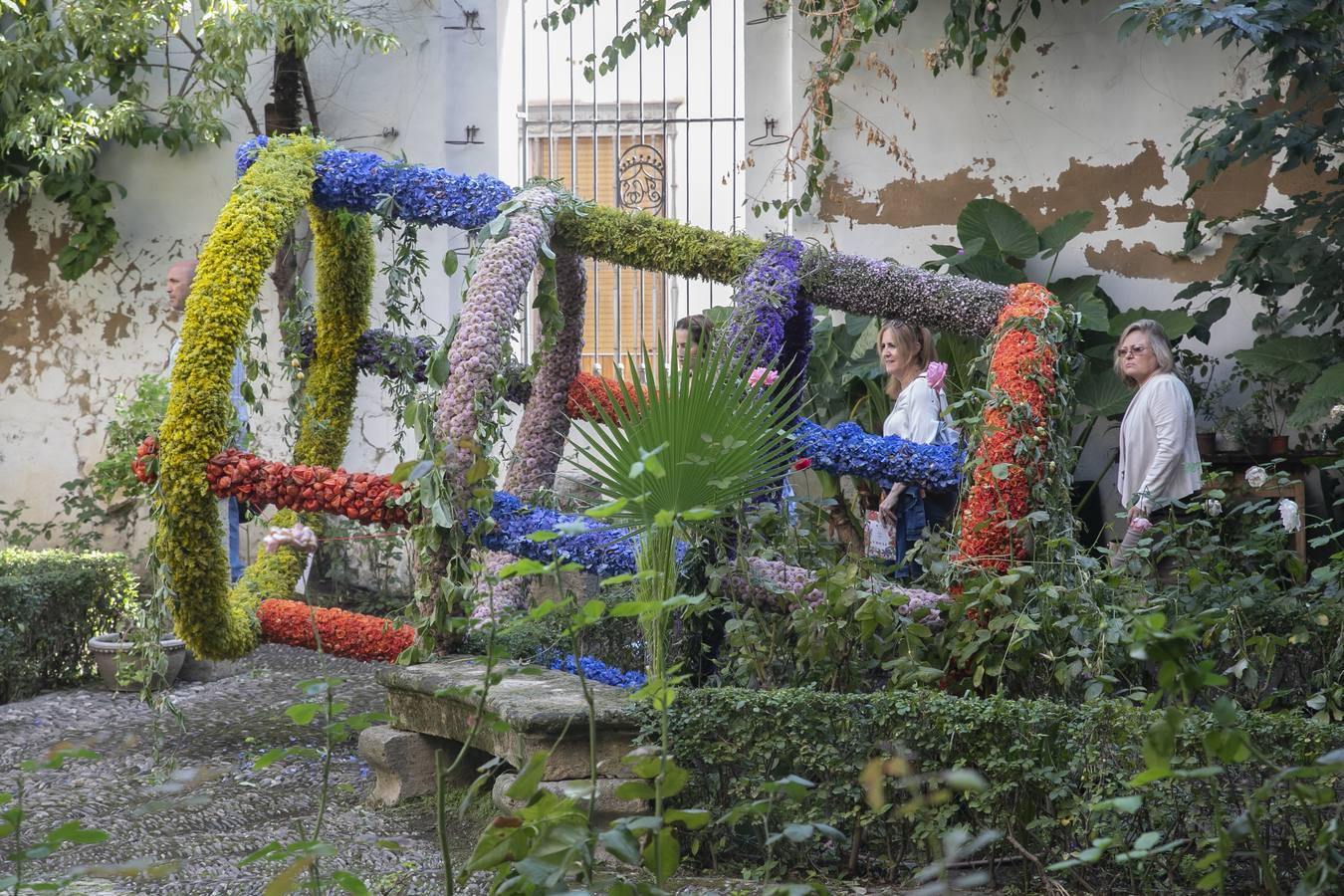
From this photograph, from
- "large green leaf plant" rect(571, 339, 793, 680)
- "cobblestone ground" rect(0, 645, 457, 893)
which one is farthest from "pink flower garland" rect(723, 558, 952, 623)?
"cobblestone ground" rect(0, 645, 457, 893)

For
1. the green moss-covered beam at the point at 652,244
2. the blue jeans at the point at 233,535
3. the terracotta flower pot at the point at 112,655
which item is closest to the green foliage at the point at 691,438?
the green moss-covered beam at the point at 652,244

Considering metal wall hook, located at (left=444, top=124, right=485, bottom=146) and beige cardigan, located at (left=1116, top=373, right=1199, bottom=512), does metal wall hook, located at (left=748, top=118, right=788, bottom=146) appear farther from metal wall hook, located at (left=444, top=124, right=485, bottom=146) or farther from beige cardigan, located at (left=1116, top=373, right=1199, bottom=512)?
beige cardigan, located at (left=1116, top=373, right=1199, bottom=512)

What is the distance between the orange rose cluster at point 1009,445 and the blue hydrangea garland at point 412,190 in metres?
1.99

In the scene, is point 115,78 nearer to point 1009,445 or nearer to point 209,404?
point 209,404

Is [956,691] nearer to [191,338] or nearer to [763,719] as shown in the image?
[763,719]

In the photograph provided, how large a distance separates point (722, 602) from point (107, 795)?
221 cm

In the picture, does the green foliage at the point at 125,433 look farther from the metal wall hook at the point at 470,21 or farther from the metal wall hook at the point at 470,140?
the metal wall hook at the point at 470,21

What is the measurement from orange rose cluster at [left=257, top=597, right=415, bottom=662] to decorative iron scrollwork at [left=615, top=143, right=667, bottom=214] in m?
5.01

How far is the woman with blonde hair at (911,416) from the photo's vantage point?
6.15 m

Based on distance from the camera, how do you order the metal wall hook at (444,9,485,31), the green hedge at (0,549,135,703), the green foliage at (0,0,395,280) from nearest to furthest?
1. the green hedge at (0,549,135,703)
2. the green foliage at (0,0,395,280)
3. the metal wall hook at (444,9,485,31)

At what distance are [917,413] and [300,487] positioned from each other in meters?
2.83

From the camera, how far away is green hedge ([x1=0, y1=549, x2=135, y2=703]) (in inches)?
249

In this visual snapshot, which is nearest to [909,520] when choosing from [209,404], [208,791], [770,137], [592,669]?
[592,669]

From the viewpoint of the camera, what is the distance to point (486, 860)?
188 centimetres
